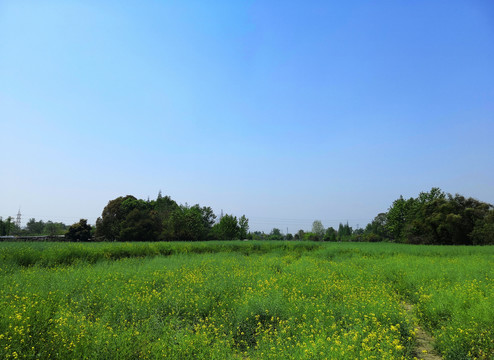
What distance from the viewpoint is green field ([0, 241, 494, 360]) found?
4703mm

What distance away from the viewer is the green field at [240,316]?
470cm

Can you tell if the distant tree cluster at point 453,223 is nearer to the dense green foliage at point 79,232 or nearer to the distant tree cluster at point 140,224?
the distant tree cluster at point 140,224

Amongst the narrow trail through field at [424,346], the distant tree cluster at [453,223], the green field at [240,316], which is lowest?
the narrow trail through field at [424,346]

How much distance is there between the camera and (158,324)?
20.4 ft

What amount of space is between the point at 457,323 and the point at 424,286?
4.34 metres

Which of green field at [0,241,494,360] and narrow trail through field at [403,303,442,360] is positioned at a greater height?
green field at [0,241,494,360]

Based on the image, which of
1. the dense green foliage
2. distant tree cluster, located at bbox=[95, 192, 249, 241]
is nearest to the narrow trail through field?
distant tree cluster, located at bbox=[95, 192, 249, 241]

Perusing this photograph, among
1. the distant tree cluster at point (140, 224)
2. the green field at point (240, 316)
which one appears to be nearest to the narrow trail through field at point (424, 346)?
the green field at point (240, 316)

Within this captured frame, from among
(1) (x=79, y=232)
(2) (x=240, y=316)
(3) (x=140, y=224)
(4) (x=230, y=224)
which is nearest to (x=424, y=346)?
(2) (x=240, y=316)

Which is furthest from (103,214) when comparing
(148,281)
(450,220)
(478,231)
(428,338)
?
(478,231)

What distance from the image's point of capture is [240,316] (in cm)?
695

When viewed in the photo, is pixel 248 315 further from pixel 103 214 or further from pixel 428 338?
pixel 103 214

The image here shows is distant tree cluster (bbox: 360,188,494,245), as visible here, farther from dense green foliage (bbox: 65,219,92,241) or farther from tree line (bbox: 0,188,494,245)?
dense green foliage (bbox: 65,219,92,241)

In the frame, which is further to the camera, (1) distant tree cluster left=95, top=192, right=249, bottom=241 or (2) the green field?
(1) distant tree cluster left=95, top=192, right=249, bottom=241
